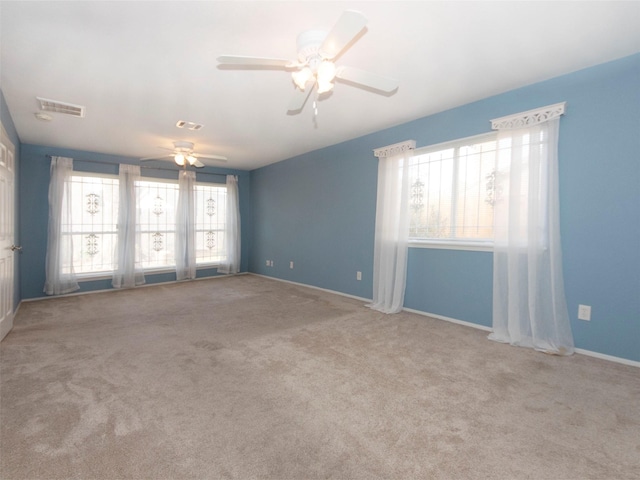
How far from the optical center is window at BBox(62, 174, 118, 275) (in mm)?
5211

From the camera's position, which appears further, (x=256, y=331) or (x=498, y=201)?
(x=256, y=331)

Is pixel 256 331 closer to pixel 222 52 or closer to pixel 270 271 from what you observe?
pixel 222 52

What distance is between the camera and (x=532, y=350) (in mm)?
2770

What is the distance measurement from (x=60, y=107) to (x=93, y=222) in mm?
2563

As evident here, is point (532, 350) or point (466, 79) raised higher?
point (466, 79)

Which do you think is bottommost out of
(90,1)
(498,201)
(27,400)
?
(27,400)

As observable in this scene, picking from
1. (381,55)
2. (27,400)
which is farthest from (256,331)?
(381,55)

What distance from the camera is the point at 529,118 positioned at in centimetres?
285

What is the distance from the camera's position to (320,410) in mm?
1871

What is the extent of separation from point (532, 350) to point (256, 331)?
259 centimetres

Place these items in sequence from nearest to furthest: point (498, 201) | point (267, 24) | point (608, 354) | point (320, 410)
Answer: point (320, 410), point (267, 24), point (608, 354), point (498, 201)

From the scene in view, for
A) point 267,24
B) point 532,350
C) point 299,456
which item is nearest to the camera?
point 299,456

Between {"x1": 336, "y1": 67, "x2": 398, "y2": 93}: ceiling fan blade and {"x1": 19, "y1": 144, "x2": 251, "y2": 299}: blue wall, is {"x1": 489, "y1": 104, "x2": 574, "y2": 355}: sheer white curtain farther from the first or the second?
{"x1": 19, "y1": 144, "x2": 251, "y2": 299}: blue wall

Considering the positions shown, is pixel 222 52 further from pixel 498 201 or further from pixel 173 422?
pixel 498 201
